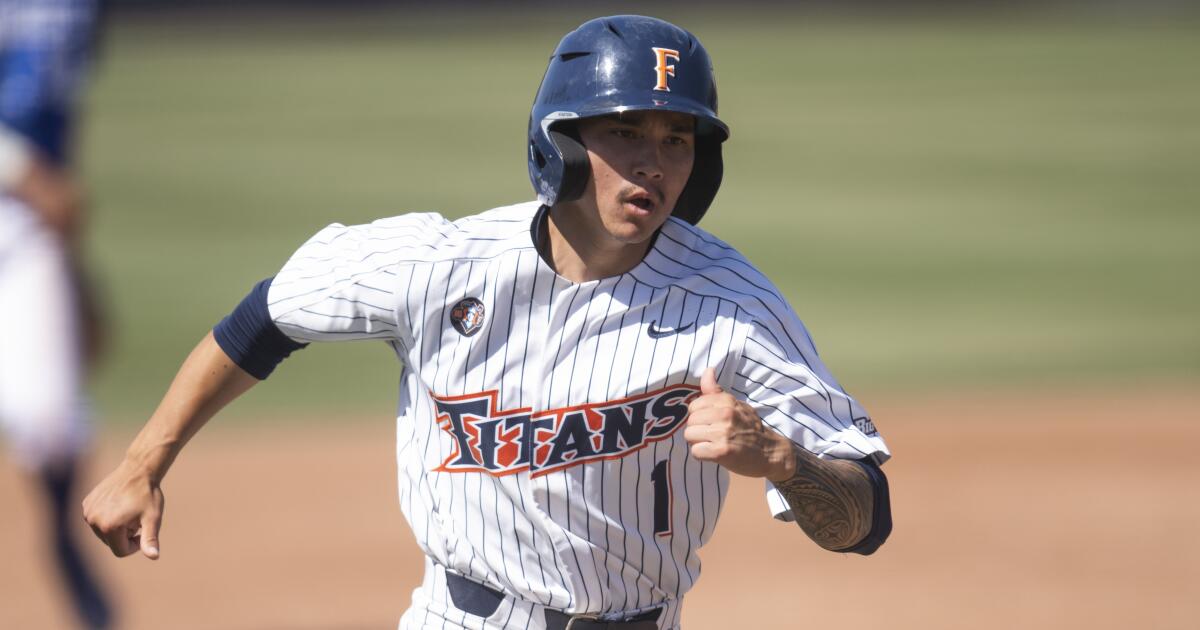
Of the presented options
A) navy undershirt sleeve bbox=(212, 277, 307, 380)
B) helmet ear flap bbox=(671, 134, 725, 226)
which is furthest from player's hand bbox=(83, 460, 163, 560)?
helmet ear flap bbox=(671, 134, 725, 226)

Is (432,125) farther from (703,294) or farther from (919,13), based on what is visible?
→ (703,294)

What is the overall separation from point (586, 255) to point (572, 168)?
7.6 inches

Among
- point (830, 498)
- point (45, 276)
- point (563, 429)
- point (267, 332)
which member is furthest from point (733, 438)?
point (45, 276)

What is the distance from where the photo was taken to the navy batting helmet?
2582 mm

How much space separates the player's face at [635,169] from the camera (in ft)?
8.48

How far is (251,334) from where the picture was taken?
284 centimetres

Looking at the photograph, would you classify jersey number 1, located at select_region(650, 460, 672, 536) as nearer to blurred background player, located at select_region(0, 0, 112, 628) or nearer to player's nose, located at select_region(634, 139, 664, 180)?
player's nose, located at select_region(634, 139, 664, 180)

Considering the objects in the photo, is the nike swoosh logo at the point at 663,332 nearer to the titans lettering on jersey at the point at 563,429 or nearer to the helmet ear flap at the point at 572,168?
the titans lettering on jersey at the point at 563,429

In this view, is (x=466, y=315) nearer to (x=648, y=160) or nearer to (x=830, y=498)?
(x=648, y=160)

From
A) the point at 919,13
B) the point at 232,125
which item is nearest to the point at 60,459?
the point at 232,125

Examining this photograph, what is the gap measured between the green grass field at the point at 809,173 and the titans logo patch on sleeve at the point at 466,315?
6292mm

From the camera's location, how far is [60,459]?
4934mm

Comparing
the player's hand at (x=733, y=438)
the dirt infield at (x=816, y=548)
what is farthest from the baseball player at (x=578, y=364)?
the dirt infield at (x=816, y=548)

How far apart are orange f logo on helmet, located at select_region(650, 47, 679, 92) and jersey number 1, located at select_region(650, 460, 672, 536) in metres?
0.71
